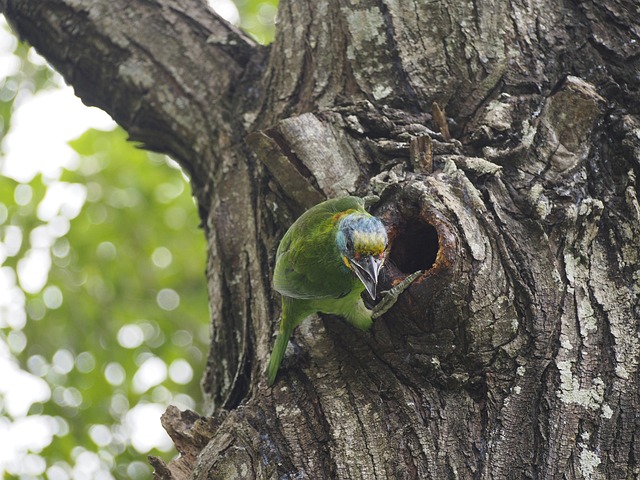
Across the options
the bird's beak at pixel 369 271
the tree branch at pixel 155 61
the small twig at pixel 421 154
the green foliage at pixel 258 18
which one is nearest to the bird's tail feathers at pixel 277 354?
the bird's beak at pixel 369 271

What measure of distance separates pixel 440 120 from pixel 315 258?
829 mm

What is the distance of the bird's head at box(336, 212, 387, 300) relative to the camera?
2.50 metres

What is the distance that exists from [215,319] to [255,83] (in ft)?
3.86

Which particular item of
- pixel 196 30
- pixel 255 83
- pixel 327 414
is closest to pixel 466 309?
pixel 327 414

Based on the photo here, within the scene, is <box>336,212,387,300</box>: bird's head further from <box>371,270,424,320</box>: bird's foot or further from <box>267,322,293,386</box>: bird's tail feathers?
<box>267,322,293,386</box>: bird's tail feathers

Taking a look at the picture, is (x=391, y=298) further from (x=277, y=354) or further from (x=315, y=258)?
(x=315, y=258)

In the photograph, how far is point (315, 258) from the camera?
3.04 metres

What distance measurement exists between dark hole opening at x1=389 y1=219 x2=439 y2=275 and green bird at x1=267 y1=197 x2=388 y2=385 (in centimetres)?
10

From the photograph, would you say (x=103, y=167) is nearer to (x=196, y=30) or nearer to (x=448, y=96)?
(x=196, y=30)

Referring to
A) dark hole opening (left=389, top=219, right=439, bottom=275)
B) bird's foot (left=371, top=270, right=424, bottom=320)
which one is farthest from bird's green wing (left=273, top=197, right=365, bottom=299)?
bird's foot (left=371, top=270, right=424, bottom=320)

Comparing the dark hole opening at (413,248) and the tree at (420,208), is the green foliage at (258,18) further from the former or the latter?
the dark hole opening at (413,248)

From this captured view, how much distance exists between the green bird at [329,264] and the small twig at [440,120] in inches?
17.4

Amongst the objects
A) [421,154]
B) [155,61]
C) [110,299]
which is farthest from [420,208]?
[110,299]

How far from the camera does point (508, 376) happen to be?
218cm
